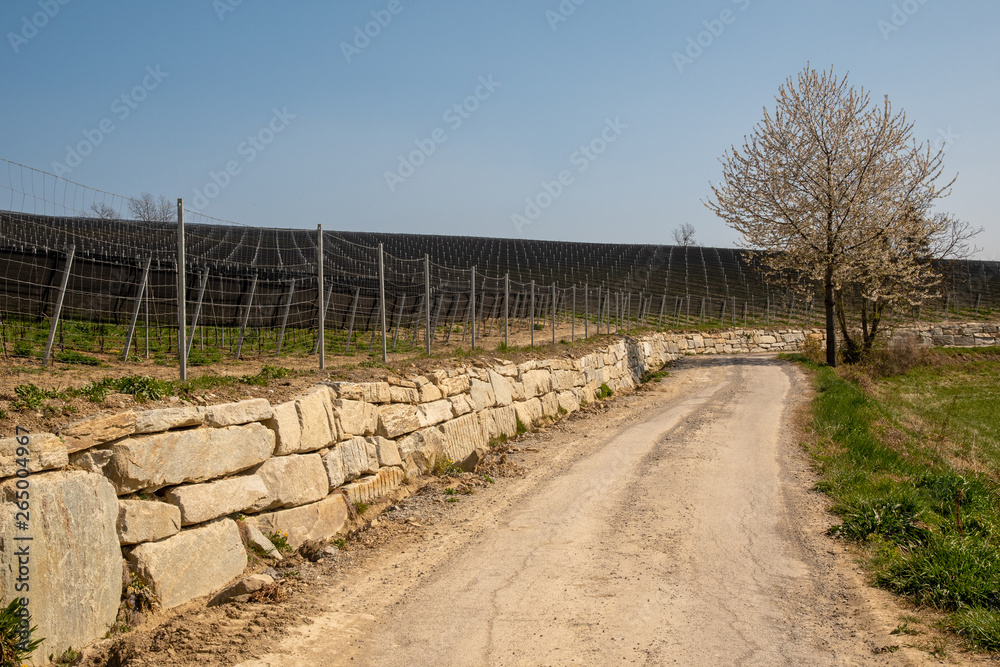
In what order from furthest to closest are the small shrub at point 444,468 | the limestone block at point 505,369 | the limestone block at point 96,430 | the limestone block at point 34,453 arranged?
the limestone block at point 505,369, the small shrub at point 444,468, the limestone block at point 96,430, the limestone block at point 34,453

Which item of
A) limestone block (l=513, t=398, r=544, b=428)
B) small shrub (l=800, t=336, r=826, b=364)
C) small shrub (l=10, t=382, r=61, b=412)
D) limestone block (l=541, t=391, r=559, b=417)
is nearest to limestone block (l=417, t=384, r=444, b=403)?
limestone block (l=513, t=398, r=544, b=428)

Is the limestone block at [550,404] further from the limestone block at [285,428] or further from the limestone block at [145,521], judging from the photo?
the limestone block at [145,521]

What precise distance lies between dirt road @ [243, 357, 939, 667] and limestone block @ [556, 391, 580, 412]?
4884 millimetres

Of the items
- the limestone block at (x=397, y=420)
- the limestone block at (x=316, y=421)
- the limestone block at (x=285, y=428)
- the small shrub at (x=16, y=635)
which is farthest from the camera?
the limestone block at (x=397, y=420)

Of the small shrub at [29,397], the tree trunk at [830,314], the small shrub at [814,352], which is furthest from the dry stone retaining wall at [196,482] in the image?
the small shrub at [814,352]

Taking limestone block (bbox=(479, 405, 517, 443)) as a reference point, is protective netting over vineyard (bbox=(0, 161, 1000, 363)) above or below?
above

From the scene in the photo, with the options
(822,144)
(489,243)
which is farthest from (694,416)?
(489,243)

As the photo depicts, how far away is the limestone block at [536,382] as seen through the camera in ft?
40.9

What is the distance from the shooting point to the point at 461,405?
9883 mm

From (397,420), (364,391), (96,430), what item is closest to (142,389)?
(96,430)

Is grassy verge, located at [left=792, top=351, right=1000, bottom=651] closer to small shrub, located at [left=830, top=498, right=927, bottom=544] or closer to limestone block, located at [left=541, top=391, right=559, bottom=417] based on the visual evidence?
small shrub, located at [left=830, top=498, right=927, bottom=544]

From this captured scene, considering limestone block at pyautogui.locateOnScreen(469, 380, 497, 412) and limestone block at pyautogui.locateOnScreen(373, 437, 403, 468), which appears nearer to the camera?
limestone block at pyautogui.locateOnScreen(373, 437, 403, 468)

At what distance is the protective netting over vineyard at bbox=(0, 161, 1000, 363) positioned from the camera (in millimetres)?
10656

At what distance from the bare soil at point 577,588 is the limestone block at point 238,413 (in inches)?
48.4
